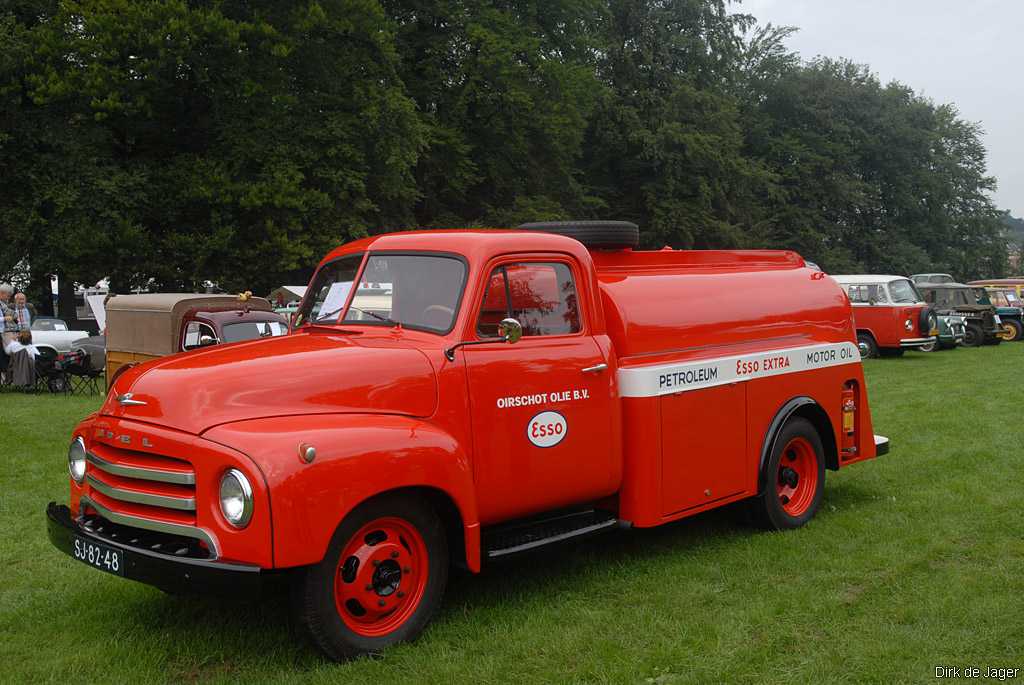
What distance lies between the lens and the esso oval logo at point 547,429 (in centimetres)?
586

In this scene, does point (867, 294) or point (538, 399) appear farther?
point (867, 294)

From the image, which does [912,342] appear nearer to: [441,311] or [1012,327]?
[1012,327]

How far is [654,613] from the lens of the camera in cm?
575

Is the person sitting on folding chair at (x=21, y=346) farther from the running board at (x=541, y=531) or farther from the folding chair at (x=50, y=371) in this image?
the running board at (x=541, y=531)

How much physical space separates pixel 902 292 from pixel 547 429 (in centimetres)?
2283

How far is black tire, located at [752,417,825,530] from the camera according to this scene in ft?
24.5

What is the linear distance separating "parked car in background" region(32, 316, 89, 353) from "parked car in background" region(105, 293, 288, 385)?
12162mm

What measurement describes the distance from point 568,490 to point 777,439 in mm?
2245

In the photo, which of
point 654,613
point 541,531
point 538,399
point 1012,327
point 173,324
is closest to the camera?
point 654,613

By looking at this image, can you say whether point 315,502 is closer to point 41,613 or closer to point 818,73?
point 41,613

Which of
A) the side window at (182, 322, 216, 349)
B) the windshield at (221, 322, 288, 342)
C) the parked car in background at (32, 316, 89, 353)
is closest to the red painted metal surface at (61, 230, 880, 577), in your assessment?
the windshield at (221, 322, 288, 342)

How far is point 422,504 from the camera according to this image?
5.32 meters

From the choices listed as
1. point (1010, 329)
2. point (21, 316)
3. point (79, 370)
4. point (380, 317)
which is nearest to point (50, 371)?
point (79, 370)

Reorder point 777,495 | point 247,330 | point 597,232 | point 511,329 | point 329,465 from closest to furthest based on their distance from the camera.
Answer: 1. point 329,465
2. point 511,329
3. point 597,232
4. point 777,495
5. point 247,330
